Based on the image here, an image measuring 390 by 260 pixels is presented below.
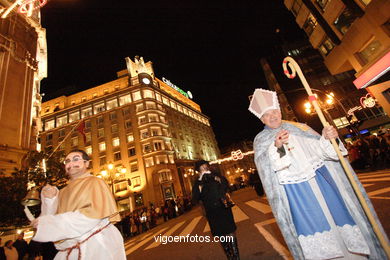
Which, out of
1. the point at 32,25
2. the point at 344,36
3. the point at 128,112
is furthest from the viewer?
the point at 128,112

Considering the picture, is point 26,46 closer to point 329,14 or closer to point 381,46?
point 329,14

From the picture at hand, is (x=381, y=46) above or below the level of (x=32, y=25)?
below

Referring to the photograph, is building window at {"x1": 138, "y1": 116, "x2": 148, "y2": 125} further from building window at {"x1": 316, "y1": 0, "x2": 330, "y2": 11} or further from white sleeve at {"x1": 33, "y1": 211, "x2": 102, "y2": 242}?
white sleeve at {"x1": 33, "y1": 211, "x2": 102, "y2": 242}

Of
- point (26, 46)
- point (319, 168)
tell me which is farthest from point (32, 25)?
point (319, 168)

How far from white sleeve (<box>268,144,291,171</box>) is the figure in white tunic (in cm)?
215

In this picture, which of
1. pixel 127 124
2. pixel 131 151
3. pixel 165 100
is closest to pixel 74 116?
pixel 127 124

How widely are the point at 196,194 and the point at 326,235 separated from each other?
253 centimetres

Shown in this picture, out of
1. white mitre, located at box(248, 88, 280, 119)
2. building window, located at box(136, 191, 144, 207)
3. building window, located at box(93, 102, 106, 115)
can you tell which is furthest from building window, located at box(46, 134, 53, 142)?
white mitre, located at box(248, 88, 280, 119)

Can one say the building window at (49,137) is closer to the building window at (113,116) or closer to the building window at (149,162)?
the building window at (113,116)

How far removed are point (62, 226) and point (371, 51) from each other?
19.4 m

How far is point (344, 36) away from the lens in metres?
15.8

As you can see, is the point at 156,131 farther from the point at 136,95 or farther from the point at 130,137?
the point at 136,95

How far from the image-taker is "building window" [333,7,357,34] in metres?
14.8

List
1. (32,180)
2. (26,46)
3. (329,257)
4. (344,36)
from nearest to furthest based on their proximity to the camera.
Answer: (329,257), (32,180), (344,36), (26,46)
